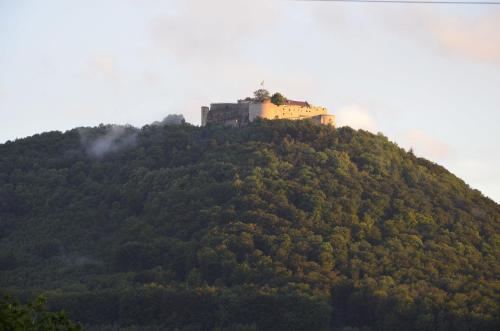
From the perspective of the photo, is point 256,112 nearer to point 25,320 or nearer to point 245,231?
point 245,231

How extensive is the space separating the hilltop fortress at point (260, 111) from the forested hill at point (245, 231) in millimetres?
2473

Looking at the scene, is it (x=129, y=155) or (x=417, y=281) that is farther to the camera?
(x=129, y=155)

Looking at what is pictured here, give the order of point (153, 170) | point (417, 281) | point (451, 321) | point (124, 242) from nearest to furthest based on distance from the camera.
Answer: point (451, 321), point (417, 281), point (124, 242), point (153, 170)

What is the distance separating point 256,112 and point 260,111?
315 millimetres

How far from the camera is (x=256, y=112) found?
124375mm

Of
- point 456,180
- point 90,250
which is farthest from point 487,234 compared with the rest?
point 90,250

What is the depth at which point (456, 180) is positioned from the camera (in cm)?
12169

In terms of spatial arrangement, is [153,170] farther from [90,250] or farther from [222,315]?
[222,315]

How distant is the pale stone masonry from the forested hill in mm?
2445

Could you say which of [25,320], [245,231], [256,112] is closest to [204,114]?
[256,112]

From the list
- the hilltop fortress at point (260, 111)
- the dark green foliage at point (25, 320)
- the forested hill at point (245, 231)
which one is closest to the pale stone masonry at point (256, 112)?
the hilltop fortress at point (260, 111)

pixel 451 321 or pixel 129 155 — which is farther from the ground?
pixel 129 155

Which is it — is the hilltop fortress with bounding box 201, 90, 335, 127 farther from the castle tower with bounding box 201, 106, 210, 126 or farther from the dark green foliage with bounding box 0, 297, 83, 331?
the dark green foliage with bounding box 0, 297, 83, 331

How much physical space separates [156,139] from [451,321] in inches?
1375
